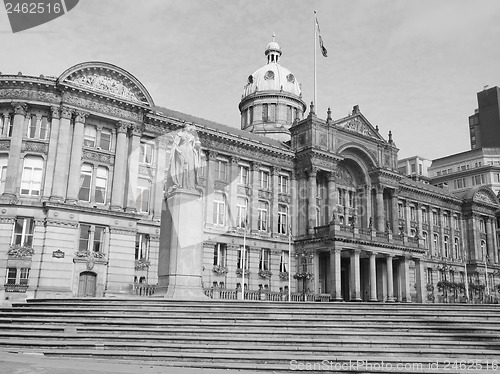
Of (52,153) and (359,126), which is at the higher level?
(359,126)

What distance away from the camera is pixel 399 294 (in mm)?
56500

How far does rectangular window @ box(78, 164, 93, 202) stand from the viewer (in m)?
40.6

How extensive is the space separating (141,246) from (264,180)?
16880 millimetres

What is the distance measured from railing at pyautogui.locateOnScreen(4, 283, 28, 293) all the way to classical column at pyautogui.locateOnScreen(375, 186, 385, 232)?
40.8 meters

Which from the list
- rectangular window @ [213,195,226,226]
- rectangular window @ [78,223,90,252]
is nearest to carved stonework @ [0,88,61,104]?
rectangular window @ [78,223,90,252]

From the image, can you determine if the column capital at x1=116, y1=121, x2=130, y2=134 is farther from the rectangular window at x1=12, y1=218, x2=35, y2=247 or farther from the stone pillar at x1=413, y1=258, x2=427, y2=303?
the stone pillar at x1=413, y1=258, x2=427, y2=303

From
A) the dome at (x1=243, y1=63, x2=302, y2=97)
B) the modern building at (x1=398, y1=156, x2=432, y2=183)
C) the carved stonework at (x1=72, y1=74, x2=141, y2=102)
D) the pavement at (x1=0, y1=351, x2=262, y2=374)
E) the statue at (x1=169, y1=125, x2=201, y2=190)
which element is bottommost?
the pavement at (x1=0, y1=351, x2=262, y2=374)

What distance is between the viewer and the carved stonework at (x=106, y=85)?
135ft

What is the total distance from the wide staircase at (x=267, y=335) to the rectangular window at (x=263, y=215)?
3147 cm

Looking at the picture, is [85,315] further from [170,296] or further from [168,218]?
[168,218]

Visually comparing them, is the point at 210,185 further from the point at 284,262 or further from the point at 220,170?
the point at 284,262

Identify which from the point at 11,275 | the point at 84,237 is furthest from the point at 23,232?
the point at 84,237

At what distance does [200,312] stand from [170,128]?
102 feet

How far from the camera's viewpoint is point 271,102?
255 ft
